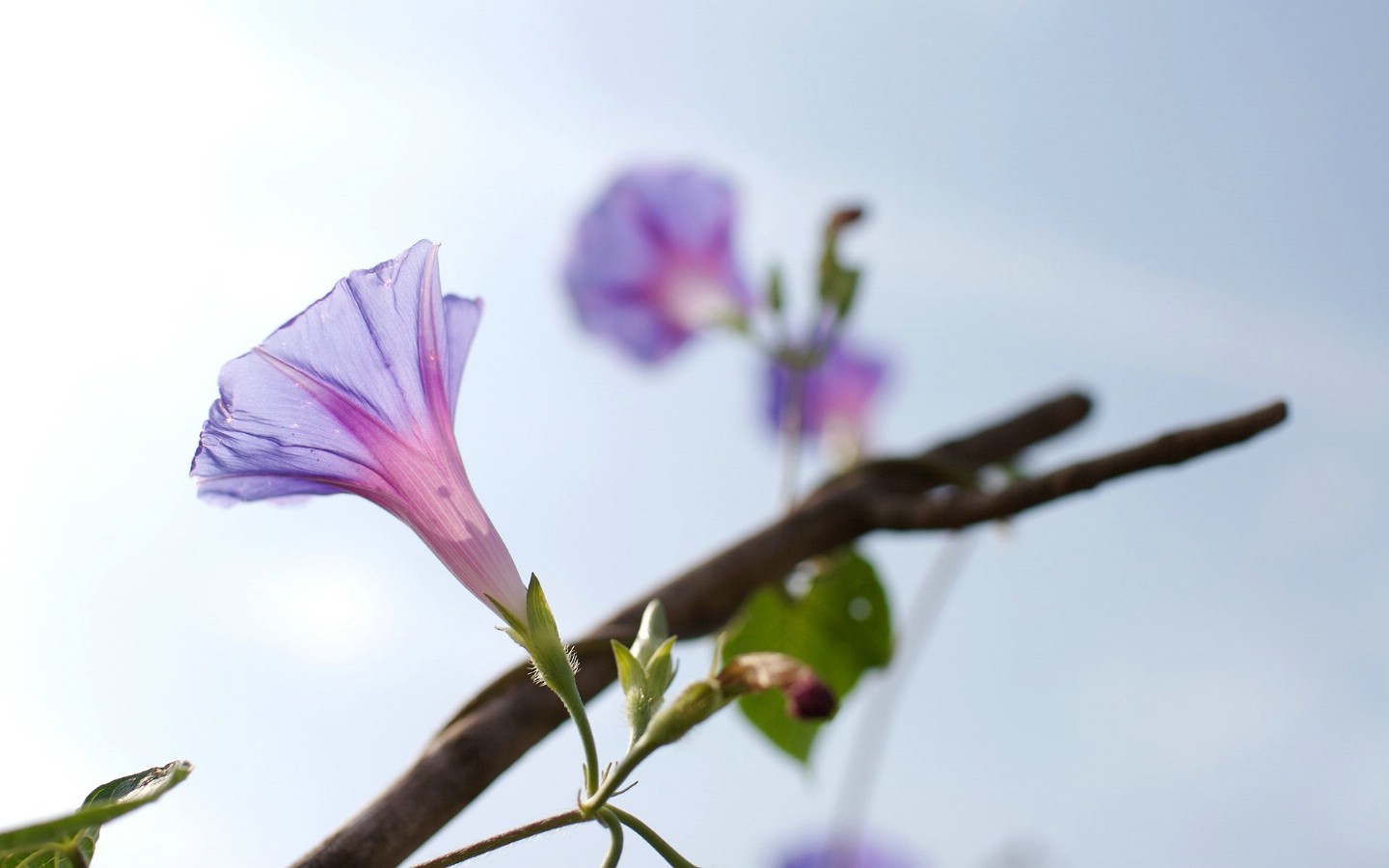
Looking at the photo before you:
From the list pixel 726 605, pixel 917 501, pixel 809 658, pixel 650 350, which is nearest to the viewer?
→ pixel 726 605

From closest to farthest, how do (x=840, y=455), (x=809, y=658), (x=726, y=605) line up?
(x=726, y=605) < (x=809, y=658) < (x=840, y=455)

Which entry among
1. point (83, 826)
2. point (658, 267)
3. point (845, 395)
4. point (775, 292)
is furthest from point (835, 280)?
point (83, 826)

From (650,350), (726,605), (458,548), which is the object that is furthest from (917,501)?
(650,350)

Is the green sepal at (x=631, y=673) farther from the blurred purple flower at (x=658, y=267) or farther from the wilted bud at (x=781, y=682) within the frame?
the blurred purple flower at (x=658, y=267)

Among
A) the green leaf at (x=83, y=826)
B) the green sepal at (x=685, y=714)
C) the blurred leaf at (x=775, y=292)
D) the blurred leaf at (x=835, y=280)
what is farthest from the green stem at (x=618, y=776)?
the blurred leaf at (x=775, y=292)

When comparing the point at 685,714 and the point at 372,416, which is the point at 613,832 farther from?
the point at 372,416

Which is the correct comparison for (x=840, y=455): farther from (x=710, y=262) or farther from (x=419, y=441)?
(x=419, y=441)

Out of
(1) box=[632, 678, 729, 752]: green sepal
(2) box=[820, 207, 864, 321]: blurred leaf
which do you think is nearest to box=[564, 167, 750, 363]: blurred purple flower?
(2) box=[820, 207, 864, 321]: blurred leaf

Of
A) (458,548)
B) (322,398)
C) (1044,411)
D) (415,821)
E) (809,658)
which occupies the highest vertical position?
(322,398)
